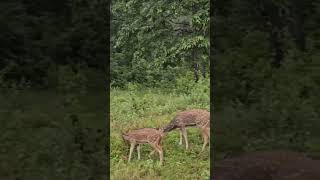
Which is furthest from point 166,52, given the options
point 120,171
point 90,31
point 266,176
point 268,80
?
point 266,176

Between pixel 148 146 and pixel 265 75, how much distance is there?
2784 mm

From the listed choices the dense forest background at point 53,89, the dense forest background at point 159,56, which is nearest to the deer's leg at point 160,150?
the dense forest background at point 53,89

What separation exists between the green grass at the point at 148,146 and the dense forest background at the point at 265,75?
346 mm

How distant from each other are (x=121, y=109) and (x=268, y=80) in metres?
2.22

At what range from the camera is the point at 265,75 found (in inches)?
357

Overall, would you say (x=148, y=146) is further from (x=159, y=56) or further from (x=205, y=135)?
(x=159, y=56)

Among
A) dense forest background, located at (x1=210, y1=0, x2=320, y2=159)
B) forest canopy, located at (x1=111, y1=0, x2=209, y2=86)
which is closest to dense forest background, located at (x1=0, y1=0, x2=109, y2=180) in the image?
forest canopy, located at (x1=111, y1=0, x2=209, y2=86)

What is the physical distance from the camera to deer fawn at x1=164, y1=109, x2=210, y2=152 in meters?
7.12

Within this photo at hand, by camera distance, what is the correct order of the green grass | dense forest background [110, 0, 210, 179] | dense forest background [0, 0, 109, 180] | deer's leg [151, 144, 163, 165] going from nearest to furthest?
dense forest background [0, 0, 109, 180] < the green grass < deer's leg [151, 144, 163, 165] < dense forest background [110, 0, 210, 179]

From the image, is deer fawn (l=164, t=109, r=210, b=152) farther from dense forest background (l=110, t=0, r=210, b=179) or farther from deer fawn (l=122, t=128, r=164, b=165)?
dense forest background (l=110, t=0, r=210, b=179)

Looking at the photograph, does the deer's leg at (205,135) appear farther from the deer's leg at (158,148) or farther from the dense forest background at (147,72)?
the deer's leg at (158,148)

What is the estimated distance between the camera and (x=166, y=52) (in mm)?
12797

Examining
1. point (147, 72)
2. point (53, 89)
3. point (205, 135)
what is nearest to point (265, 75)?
point (205, 135)

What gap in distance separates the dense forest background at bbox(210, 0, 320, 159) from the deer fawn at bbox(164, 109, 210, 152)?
0.14 m
